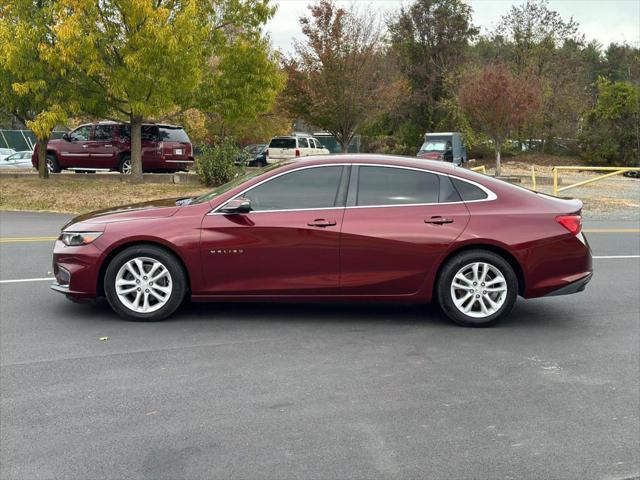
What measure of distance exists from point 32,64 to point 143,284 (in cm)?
1489

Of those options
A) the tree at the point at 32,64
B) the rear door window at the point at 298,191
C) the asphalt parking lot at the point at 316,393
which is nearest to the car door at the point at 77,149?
the tree at the point at 32,64

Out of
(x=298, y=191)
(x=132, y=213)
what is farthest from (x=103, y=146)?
(x=298, y=191)

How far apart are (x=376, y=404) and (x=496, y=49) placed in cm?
5109

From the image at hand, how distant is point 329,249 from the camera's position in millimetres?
6719

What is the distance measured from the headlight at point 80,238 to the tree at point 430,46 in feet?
150

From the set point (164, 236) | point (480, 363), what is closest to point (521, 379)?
point (480, 363)

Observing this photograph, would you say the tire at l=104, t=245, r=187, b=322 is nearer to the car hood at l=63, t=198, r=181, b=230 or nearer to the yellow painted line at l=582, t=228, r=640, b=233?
the car hood at l=63, t=198, r=181, b=230

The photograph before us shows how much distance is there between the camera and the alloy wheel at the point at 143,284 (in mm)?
6727

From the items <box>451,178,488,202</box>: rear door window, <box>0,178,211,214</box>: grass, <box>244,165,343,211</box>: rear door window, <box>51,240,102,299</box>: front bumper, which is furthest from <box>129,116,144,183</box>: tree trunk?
<box>451,178,488,202</box>: rear door window

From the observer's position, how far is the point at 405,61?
52.4 metres

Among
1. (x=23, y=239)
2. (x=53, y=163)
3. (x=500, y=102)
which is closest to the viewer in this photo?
(x=23, y=239)

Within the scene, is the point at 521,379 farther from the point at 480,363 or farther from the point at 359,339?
the point at 359,339

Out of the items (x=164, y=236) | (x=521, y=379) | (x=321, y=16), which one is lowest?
(x=521, y=379)

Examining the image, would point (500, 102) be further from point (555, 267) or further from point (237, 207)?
point (237, 207)
